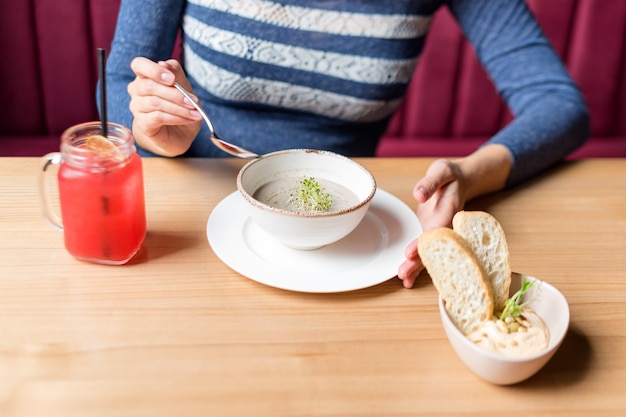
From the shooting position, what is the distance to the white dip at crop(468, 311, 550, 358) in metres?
0.67

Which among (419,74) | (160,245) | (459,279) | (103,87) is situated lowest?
(419,74)

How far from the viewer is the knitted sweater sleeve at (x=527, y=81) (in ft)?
3.94

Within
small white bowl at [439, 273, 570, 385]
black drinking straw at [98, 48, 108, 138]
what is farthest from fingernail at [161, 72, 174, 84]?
small white bowl at [439, 273, 570, 385]

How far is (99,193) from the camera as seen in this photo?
792 millimetres

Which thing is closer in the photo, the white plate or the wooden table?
the wooden table

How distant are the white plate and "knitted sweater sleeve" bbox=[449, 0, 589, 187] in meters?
0.35

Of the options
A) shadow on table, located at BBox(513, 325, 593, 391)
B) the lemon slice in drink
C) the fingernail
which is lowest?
shadow on table, located at BBox(513, 325, 593, 391)

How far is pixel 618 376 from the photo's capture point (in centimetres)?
71

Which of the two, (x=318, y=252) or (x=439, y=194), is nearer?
(x=318, y=252)

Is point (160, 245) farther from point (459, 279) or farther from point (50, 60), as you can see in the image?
point (50, 60)

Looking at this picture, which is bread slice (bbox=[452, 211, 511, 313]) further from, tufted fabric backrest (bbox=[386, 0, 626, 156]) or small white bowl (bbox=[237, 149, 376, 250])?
tufted fabric backrest (bbox=[386, 0, 626, 156])

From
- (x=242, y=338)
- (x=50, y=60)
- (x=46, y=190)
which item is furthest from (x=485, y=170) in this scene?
(x=50, y=60)

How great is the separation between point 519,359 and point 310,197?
0.37 meters

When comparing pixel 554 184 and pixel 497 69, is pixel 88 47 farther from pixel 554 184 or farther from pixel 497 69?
pixel 554 184
